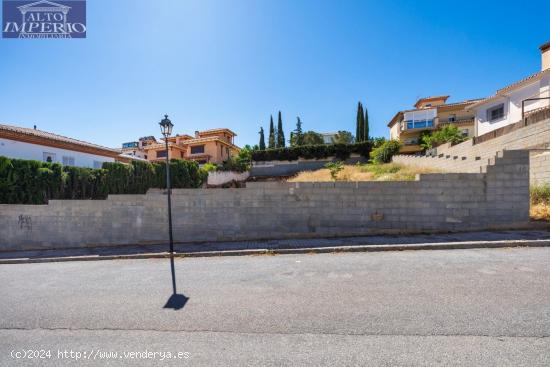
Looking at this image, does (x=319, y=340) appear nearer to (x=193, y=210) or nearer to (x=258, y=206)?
(x=258, y=206)

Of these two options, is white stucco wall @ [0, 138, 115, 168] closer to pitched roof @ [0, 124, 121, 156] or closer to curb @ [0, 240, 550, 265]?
pitched roof @ [0, 124, 121, 156]

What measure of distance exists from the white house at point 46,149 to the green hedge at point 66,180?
7.52 meters

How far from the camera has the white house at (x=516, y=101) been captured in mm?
18453

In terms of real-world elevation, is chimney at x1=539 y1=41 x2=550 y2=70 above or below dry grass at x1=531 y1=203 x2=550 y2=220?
above

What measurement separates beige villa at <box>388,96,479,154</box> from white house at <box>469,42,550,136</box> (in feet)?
35.7

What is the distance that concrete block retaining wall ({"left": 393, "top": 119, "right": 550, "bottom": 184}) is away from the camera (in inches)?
354

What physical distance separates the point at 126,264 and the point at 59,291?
2129 mm

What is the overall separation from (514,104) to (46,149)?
3870 cm

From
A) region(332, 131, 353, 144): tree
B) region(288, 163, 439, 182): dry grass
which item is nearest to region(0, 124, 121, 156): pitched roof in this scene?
region(288, 163, 439, 182): dry grass

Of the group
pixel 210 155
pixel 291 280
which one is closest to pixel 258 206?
pixel 291 280

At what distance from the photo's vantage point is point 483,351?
2469 millimetres

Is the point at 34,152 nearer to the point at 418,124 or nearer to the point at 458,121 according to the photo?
the point at 418,124

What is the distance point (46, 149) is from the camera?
1775cm

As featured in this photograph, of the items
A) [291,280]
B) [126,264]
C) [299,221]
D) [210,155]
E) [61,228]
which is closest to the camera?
[291,280]
